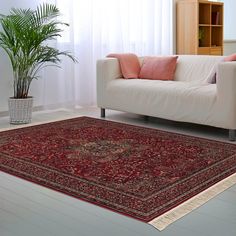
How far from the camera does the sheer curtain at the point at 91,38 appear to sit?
4.88m

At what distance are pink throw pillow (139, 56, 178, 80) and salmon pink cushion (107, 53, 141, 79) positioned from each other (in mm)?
87

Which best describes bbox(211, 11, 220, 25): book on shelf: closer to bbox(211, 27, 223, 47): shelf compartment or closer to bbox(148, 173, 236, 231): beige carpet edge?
bbox(211, 27, 223, 47): shelf compartment

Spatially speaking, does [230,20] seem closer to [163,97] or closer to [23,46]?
[163,97]

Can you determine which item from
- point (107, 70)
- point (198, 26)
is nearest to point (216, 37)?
point (198, 26)

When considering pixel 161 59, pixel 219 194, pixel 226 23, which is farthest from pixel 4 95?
pixel 226 23

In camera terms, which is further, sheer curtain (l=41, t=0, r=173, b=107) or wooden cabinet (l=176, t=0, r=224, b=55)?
wooden cabinet (l=176, t=0, r=224, b=55)

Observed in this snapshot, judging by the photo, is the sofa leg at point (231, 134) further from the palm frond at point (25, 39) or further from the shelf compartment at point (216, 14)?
the shelf compartment at point (216, 14)

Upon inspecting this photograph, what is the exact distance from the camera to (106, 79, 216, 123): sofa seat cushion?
349cm

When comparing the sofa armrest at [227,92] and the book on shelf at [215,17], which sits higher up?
the book on shelf at [215,17]

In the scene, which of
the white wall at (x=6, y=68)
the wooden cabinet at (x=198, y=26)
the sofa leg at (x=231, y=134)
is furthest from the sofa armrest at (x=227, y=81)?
the wooden cabinet at (x=198, y=26)

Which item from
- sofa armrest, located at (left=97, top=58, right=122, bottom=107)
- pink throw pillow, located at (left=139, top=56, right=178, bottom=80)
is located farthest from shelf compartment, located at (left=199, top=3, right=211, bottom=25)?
sofa armrest, located at (left=97, top=58, right=122, bottom=107)

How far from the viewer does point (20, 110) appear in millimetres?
4121

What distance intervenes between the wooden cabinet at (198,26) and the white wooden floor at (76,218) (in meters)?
4.21

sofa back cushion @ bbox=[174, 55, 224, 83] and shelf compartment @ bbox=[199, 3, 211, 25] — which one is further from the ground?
shelf compartment @ bbox=[199, 3, 211, 25]
